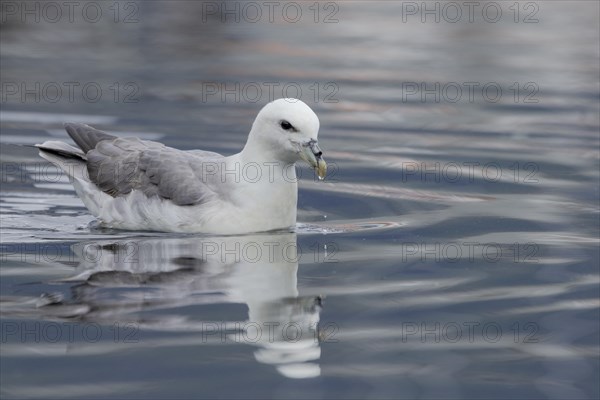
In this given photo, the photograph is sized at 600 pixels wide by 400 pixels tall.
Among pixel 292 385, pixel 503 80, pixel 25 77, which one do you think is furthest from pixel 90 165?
pixel 503 80

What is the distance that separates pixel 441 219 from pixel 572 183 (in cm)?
189

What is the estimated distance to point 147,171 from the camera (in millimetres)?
10008

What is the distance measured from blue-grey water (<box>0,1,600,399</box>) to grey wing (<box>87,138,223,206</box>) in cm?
33

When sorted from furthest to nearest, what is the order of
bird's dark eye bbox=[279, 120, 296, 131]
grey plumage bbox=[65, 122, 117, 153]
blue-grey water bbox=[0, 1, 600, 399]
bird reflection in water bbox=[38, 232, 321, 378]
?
grey plumage bbox=[65, 122, 117, 153] → bird's dark eye bbox=[279, 120, 296, 131] → bird reflection in water bbox=[38, 232, 321, 378] → blue-grey water bbox=[0, 1, 600, 399]

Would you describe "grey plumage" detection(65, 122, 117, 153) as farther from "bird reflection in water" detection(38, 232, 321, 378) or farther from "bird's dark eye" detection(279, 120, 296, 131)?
"bird's dark eye" detection(279, 120, 296, 131)

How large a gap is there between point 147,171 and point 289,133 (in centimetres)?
127

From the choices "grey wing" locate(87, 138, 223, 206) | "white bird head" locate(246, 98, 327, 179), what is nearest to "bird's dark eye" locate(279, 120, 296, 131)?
"white bird head" locate(246, 98, 327, 179)

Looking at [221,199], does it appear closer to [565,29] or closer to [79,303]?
[79,303]

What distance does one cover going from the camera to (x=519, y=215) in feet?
35.1

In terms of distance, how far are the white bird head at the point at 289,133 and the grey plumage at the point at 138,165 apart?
54 centimetres

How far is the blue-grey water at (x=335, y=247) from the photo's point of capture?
6.97 m

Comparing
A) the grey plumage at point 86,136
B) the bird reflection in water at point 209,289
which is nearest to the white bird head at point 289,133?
the bird reflection in water at point 209,289

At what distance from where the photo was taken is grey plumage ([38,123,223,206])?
9695 millimetres

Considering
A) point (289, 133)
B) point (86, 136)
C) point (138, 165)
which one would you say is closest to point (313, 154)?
point (289, 133)
